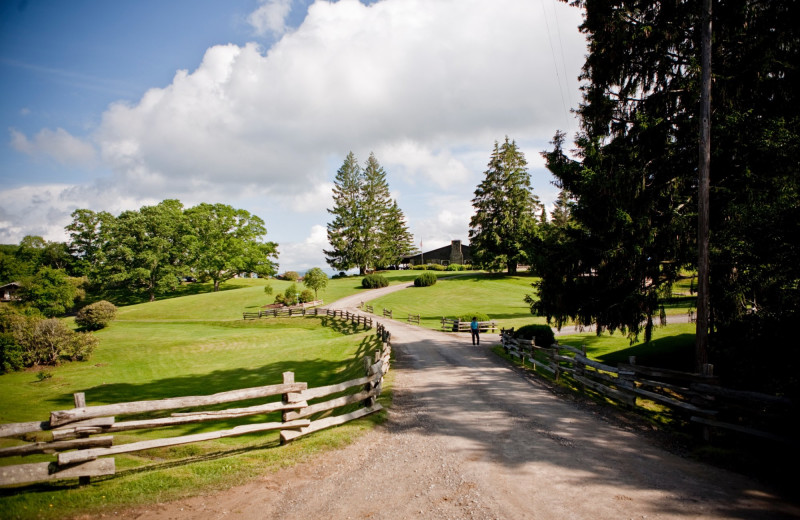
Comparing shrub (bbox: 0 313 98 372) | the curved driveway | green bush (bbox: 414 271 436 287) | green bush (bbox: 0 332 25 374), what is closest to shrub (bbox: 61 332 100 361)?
shrub (bbox: 0 313 98 372)

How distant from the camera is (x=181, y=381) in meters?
20.3

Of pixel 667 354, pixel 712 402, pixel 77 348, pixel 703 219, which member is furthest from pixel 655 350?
pixel 77 348

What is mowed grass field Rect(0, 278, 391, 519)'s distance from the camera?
240 inches

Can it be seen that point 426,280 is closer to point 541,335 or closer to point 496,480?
point 541,335

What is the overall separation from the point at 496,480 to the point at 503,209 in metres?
56.5

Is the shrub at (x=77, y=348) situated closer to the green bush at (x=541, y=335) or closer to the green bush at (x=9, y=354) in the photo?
the green bush at (x=9, y=354)

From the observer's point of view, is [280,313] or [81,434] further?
[280,313]

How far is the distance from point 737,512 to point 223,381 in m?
20.6

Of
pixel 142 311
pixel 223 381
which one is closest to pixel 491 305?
pixel 223 381

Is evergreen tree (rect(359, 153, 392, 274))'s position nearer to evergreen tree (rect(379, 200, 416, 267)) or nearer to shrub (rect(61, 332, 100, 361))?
evergreen tree (rect(379, 200, 416, 267))

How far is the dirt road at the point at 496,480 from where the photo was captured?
544 cm

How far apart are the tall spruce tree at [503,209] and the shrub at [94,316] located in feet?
160

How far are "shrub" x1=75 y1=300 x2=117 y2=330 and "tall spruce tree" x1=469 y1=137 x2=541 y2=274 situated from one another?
48.7 meters

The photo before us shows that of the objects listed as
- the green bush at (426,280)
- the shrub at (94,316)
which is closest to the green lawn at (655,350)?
the green bush at (426,280)
